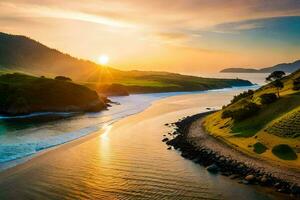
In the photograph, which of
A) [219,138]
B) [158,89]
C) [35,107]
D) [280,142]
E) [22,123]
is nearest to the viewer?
[280,142]

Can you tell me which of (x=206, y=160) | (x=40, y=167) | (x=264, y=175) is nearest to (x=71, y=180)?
(x=40, y=167)

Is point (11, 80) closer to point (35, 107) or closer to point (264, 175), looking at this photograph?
point (35, 107)

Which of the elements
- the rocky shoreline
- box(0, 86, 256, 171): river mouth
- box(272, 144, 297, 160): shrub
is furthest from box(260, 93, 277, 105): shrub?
box(0, 86, 256, 171): river mouth

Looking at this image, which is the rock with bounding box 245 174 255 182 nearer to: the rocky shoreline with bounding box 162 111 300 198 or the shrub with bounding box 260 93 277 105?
the rocky shoreline with bounding box 162 111 300 198

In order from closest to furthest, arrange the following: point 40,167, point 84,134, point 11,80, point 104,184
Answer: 1. point 104,184
2. point 40,167
3. point 84,134
4. point 11,80

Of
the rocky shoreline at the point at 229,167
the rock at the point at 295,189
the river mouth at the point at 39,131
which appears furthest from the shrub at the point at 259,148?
the river mouth at the point at 39,131

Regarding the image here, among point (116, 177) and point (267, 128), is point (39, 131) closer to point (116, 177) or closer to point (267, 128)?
point (116, 177)

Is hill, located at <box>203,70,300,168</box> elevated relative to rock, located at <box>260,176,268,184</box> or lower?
elevated
